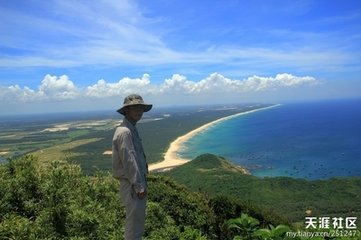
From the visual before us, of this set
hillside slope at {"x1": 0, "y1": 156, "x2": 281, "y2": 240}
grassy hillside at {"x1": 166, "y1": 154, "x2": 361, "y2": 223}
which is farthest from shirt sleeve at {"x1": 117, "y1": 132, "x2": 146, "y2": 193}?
grassy hillside at {"x1": 166, "y1": 154, "x2": 361, "y2": 223}

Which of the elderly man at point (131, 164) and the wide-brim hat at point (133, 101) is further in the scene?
the wide-brim hat at point (133, 101)

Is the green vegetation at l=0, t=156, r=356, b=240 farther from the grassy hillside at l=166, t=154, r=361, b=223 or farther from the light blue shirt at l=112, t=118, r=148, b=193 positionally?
the grassy hillside at l=166, t=154, r=361, b=223

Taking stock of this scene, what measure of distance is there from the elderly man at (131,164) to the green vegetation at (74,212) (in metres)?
1.25

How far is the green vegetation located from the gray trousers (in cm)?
120

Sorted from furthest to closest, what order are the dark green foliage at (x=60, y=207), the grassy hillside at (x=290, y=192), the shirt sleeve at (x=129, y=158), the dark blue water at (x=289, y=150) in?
1. the dark blue water at (x=289, y=150)
2. the grassy hillside at (x=290, y=192)
3. the dark green foliage at (x=60, y=207)
4. the shirt sleeve at (x=129, y=158)

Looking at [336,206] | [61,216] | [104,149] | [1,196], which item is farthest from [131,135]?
[104,149]

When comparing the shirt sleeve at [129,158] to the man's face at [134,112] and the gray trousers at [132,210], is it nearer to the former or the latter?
the gray trousers at [132,210]

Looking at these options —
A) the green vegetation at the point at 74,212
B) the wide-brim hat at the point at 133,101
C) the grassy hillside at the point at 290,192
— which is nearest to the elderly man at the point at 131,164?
the wide-brim hat at the point at 133,101

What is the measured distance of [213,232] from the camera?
11938 millimetres

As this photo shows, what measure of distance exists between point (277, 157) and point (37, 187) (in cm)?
7929

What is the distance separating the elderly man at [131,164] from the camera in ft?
14.7

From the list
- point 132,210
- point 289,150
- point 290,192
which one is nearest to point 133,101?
point 132,210

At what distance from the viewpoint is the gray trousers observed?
4.72 metres

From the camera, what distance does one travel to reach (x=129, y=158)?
447 cm
